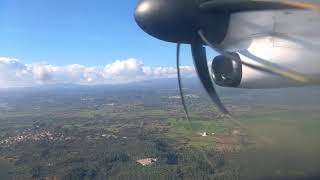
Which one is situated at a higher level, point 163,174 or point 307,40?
point 307,40

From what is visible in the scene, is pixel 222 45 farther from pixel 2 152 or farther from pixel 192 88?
pixel 2 152

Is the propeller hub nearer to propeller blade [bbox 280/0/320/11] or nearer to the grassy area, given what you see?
propeller blade [bbox 280/0/320/11]

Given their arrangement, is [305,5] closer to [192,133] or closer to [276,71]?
[276,71]

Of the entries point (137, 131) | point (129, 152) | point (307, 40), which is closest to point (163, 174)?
point (129, 152)

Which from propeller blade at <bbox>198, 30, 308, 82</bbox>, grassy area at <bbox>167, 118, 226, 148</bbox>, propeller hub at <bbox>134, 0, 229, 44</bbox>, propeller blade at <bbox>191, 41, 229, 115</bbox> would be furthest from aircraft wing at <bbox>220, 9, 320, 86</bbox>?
grassy area at <bbox>167, 118, 226, 148</bbox>

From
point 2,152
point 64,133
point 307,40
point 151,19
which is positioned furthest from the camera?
point 64,133

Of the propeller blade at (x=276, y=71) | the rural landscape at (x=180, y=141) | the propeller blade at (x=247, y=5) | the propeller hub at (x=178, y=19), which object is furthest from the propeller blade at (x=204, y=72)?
the propeller blade at (x=276, y=71)
